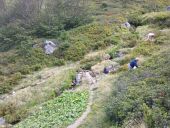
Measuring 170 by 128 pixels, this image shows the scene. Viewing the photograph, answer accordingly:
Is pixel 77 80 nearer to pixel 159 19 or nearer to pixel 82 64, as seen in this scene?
pixel 82 64

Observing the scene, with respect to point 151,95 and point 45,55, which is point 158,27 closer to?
point 45,55

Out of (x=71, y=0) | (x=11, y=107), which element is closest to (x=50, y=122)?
(x=11, y=107)

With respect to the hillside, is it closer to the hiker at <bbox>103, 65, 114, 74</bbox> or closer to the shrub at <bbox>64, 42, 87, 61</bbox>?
the shrub at <bbox>64, 42, 87, 61</bbox>

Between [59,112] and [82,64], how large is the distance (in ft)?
41.1

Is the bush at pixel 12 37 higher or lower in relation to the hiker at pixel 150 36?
lower

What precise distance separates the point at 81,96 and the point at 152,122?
11.3 m

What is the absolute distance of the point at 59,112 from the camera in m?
26.2

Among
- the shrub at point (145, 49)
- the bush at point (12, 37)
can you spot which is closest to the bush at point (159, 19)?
the shrub at point (145, 49)

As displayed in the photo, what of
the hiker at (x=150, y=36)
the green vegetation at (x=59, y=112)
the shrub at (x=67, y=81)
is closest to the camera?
the green vegetation at (x=59, y=112)

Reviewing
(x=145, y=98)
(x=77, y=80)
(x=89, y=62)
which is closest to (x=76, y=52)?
(x=89, y=62)

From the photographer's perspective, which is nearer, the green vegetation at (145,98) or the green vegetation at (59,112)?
the green vegetation at (145,98)

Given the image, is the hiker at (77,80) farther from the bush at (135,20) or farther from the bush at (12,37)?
the bush at (135,20)

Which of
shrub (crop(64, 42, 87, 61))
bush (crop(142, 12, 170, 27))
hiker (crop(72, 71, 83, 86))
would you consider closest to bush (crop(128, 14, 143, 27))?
bush (crop(142, 12, 170, 27))

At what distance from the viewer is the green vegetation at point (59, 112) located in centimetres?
2480
